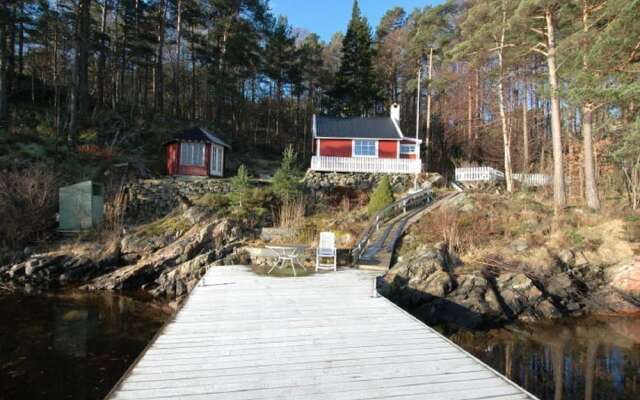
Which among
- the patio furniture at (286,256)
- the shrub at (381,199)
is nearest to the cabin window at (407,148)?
the shrub at (381,199)

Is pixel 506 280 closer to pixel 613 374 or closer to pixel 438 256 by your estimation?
pixel 438 256

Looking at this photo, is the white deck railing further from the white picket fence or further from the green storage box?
the green storage box

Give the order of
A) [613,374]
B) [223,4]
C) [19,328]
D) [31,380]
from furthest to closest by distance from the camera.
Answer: [223,4] < [19,328] < [613,374] < [31,380]

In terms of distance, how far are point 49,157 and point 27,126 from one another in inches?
202

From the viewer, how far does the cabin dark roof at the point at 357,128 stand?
22172mm

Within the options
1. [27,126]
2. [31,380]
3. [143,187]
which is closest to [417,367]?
[31,380]

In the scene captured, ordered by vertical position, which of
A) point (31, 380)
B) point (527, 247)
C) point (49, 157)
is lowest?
point (31, 380)

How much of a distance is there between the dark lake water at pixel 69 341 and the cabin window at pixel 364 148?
587 inches

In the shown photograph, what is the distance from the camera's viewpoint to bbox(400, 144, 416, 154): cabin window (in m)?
22.4

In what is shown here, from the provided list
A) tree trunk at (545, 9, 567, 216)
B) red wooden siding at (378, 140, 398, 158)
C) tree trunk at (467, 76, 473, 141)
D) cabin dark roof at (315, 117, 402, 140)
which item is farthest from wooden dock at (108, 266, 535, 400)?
tree trunk at (467, 76, 473, 141)

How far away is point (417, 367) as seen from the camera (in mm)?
3873

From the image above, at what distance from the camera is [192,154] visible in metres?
20.1

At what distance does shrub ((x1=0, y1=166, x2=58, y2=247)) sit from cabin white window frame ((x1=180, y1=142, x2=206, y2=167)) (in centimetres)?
643

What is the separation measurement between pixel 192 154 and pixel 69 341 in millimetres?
13905
